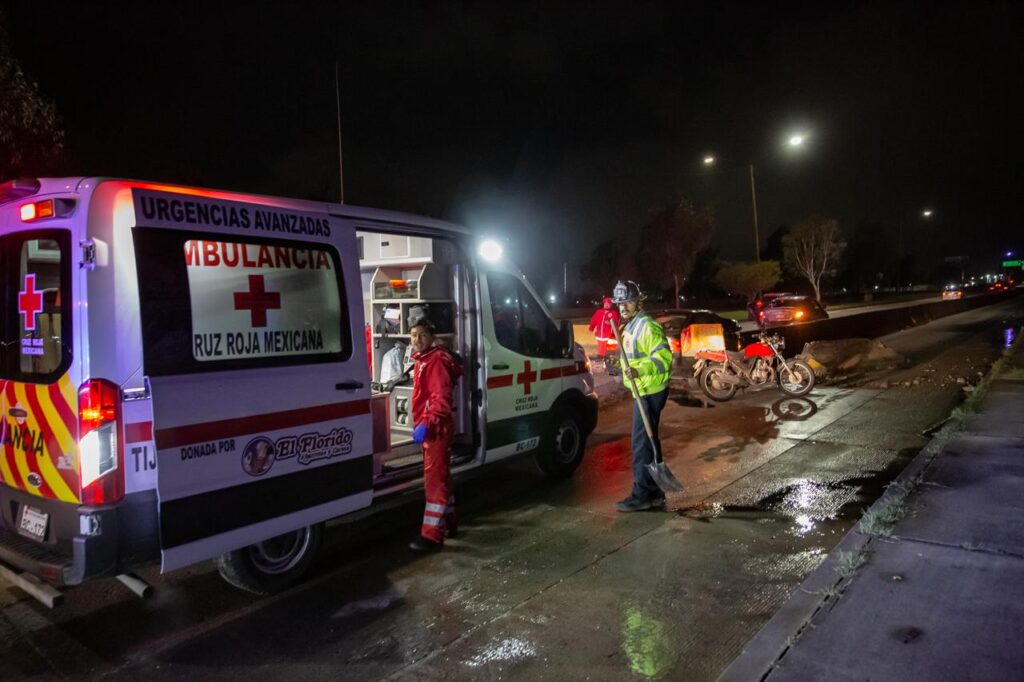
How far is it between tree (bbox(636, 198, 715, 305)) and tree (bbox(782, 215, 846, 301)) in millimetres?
21965

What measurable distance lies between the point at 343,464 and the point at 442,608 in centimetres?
109

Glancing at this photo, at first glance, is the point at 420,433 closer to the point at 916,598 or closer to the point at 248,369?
the point at 248,369

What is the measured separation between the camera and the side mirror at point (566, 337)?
6809 millimetres

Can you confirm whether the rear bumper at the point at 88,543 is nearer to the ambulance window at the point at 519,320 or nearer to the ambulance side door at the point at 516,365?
the ambulance side door at the point at 516,365

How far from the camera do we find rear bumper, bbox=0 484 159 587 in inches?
134

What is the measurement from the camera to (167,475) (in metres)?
3.59

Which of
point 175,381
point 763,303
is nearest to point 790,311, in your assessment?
point 763,303

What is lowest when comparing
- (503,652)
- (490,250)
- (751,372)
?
(503,652)

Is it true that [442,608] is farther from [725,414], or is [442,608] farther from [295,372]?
[725,414]

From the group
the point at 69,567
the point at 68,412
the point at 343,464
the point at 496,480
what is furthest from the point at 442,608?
the point at 496,480

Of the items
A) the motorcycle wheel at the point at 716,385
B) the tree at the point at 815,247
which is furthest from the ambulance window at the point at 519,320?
the tree at the point at 815,247

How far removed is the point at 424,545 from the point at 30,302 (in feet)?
9.56

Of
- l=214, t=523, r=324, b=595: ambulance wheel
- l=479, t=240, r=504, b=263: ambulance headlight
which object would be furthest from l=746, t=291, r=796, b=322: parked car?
l=214, t=523, r=324, b=595: ambulance wheel

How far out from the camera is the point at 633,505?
19.4 ft
